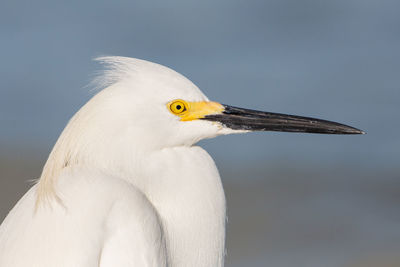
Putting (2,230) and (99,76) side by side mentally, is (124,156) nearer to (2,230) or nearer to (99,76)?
(99,76)

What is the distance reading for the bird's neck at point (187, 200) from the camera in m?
4.12

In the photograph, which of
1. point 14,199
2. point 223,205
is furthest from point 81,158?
point 14,199

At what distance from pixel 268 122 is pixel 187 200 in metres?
0.67

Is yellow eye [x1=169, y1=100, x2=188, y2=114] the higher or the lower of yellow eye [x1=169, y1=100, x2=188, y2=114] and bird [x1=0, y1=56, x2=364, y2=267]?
the higher

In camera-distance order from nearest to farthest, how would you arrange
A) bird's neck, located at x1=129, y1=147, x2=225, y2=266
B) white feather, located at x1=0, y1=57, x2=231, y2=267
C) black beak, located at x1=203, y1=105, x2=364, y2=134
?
white feather, located at x1=0, y1=57, x2=231, y2=267 < bird's neck, located at x1=129, y1=147, x2=225, y2=266 < black beak, located at x1=203, y1=105, x2=364, y2=134

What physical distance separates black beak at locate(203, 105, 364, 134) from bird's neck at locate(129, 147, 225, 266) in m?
0.25

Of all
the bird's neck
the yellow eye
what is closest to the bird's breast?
the bird's neck

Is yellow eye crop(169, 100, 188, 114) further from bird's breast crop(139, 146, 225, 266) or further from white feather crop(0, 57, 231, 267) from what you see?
bird's breast crop(139, 146, 225, 266)

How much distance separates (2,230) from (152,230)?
0.87 m

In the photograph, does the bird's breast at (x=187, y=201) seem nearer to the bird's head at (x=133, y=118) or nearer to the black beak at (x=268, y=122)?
the bird's head at (x=133, y=118)

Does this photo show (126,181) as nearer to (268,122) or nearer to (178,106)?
(178,106)

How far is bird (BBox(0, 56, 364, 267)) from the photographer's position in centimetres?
396

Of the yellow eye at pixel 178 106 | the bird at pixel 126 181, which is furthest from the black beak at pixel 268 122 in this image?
the yellow eye at pixel 178 106

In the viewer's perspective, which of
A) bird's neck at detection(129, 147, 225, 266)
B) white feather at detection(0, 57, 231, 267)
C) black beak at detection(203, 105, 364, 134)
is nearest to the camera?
white feather at detection(0, 57, 231, 267)
